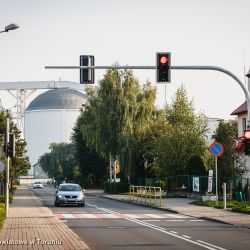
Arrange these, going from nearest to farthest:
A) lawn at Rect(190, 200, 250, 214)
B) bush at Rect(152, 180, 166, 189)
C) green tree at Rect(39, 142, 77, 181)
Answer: lawn at Rect(190, 200, 250, 214), bush at Rect(152, 180, 166, 189), green tree at Rect(39, 142, 77, 181)

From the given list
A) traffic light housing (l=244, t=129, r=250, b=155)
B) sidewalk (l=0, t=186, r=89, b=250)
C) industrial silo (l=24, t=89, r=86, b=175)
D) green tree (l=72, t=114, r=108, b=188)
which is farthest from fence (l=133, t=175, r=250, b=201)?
industrial silo (l=24, t=89, r=86, b=175)

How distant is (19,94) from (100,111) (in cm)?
11060

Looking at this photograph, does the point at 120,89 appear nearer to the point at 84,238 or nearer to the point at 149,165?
the point at 149,165

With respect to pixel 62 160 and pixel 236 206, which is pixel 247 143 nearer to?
pixel 236 206

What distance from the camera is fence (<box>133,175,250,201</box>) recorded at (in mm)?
41781

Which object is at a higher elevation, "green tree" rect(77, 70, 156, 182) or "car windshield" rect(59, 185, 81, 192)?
"green tree" rect(77, 70, 156, 182)

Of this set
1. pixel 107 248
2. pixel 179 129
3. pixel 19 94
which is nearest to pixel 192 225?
pixel 107 248

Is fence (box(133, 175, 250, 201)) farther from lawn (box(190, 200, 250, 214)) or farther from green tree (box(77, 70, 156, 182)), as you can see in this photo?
green tree (box(77, 70, 156, 182))

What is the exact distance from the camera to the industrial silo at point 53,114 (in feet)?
559

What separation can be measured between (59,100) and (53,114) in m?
4.18

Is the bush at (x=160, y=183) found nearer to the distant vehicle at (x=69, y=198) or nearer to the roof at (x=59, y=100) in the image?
the distant vehicle at (x=69, y=198)

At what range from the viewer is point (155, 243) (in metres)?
16.2

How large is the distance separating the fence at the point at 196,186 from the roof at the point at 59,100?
111030mm

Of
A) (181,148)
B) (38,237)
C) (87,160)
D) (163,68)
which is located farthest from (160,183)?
(38,237)
